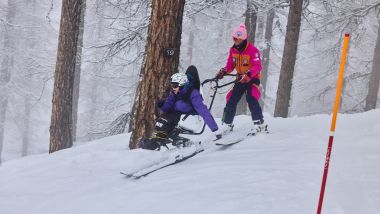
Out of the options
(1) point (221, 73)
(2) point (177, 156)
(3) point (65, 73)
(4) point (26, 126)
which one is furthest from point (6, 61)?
(2) point (177, 156)

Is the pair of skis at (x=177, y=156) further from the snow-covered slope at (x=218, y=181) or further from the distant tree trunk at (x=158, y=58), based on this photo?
the distant tree trunk at (x=158, y=58)

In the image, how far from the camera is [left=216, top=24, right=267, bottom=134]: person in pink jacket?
23.9ft

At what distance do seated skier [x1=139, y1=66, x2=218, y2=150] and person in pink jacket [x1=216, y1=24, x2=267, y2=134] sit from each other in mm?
1183

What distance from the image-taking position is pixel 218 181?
14.8 feet

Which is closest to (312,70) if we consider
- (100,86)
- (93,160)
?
(100,86)

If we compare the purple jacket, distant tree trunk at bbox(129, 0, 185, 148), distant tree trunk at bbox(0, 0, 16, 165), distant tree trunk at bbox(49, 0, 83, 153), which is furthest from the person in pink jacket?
distant tree trunk at bbox(0, 0, 16, 165)

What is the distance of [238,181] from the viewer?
4.42 m

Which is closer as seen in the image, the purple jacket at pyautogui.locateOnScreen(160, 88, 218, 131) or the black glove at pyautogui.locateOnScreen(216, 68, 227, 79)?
the purple jacket at pyautogui.locateOnScreen(160, 88, 218, 131)

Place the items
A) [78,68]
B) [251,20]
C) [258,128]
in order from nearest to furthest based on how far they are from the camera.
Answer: [258,128]
[251,20]
[78,68]

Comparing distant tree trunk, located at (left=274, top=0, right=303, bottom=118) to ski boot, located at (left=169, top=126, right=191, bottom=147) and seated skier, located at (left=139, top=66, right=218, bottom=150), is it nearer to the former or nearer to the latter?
seated skier, located at (left=139, top=66, right=218, bottom=150)

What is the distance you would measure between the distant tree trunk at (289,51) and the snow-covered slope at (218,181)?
4373mm

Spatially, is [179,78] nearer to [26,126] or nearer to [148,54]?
[148,54]

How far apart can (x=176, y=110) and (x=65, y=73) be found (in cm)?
444

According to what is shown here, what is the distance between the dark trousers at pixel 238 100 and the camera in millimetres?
7467
